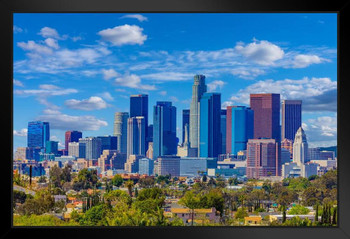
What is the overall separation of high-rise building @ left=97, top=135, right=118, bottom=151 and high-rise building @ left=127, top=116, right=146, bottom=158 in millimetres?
304

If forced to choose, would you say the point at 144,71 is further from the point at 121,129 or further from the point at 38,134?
the point at 38,134

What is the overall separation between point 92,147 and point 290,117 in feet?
13.1

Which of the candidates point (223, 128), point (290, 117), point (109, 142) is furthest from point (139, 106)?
point (290, 117)

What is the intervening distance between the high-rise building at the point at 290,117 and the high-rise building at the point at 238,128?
0.68 metres

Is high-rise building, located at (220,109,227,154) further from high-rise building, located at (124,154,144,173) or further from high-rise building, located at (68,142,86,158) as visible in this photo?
high-rise building, located at (68,142,86,158)

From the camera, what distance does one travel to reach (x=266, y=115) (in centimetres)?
734

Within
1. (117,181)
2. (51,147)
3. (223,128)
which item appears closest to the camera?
(117,181)

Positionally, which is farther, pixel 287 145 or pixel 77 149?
pixel 287 145

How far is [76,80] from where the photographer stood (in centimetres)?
862

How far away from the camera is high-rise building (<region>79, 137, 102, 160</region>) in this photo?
7.14 metres

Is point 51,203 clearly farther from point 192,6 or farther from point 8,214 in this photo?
point 192,6

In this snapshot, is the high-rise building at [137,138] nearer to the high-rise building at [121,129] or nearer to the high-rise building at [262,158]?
the high-rise building at [121,129]

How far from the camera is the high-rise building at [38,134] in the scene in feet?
22.3

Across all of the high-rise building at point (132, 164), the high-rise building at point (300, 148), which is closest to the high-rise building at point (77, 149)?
the high-rise building at point (132, 164)
